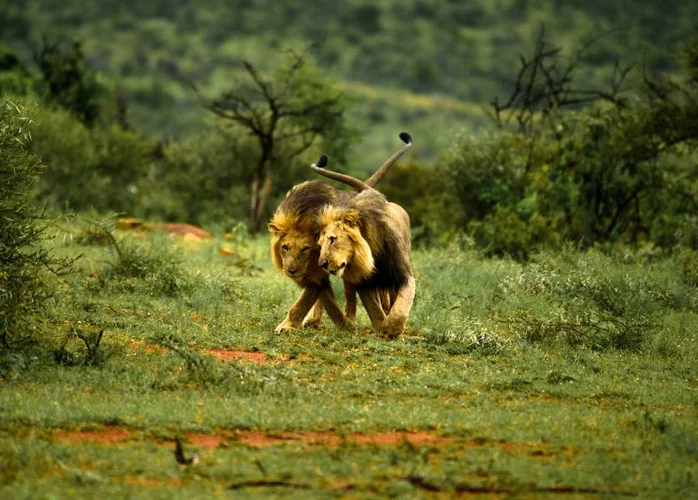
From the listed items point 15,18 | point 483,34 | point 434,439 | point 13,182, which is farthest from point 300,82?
point 483,34

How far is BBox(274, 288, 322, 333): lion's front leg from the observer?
36.6ft

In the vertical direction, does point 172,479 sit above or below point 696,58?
below

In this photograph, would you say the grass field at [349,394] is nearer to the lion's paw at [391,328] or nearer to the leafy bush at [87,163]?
Result: the lion's paw at [391,328]

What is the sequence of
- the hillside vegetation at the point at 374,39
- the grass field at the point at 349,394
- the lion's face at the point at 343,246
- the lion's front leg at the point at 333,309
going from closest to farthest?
the grass field at the point at 349,394 → the lion's face at the point at 343,246 → the lion's front leg at the point at 333,309 → the hillside vegetation at the point at 374,39

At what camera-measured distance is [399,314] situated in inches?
426

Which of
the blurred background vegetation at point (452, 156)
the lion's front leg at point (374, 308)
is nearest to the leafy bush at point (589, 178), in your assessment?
the blurred background vegetation at point (452, 156)

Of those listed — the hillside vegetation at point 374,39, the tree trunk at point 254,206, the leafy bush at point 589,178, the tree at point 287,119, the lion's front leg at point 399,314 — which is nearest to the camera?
the lion's front leg at point 399,314

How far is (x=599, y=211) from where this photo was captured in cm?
2177

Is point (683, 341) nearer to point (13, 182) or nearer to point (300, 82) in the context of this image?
point (13, 182)

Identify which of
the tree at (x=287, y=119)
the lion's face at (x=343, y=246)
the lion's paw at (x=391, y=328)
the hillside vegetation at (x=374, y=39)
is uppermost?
the lion's face at (x=343, y=246)

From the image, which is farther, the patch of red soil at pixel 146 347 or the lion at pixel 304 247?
the lion at pixel 304 247

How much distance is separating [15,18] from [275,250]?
8895cm

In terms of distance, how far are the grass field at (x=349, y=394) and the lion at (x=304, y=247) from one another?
34 cm

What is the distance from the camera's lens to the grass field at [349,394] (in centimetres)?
631
